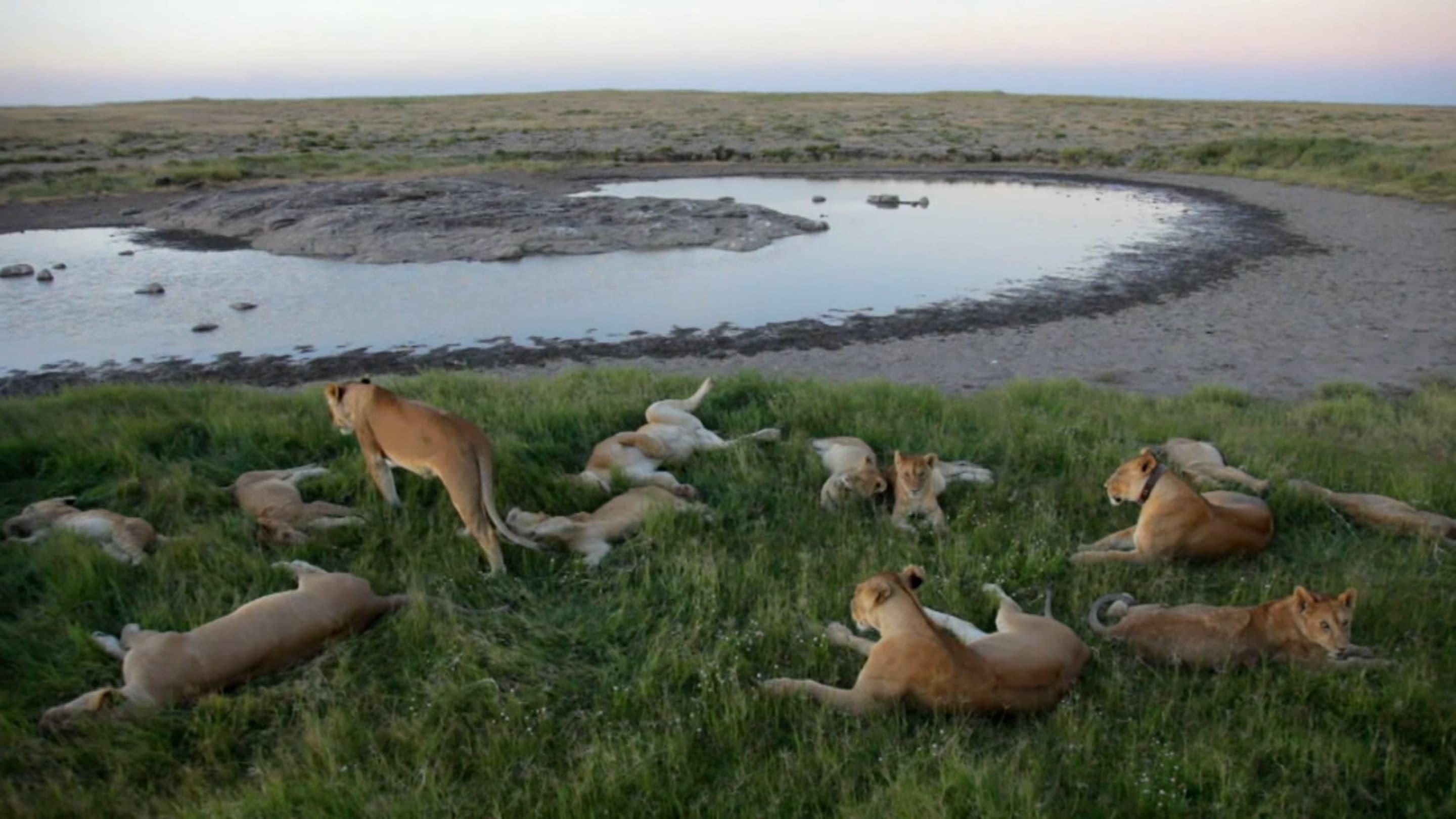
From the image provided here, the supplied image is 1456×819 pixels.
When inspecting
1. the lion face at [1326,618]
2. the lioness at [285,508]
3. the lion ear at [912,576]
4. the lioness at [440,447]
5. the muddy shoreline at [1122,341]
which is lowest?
the muddy shoreline at [1122,341]

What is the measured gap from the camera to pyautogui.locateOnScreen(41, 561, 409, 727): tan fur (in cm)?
467

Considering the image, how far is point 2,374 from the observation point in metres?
13.4

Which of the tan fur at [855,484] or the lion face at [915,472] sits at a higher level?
the lion face at [915,472]

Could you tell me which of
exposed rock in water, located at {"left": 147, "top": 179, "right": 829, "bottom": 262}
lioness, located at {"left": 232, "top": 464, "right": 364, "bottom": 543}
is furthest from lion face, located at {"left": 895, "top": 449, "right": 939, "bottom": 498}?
exposed rock in water, located at {"left": 147, "top": 179, "right": 829, "bottom": 262}

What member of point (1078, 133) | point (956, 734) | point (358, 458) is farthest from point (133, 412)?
point (1078, 133)

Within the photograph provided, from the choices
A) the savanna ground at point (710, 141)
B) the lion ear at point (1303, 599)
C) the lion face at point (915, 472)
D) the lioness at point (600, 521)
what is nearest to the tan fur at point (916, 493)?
the lion face at point (915, 472)

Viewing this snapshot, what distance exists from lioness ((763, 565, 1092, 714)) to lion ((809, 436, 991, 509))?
2088 millimetres

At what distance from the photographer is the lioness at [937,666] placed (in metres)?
4.48

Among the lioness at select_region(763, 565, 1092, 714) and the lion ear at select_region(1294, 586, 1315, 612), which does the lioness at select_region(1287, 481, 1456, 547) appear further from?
the lioness at select_region(763, 565, 1092, 714)

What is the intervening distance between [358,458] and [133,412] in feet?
11.1

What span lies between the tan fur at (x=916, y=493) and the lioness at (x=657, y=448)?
1485mm

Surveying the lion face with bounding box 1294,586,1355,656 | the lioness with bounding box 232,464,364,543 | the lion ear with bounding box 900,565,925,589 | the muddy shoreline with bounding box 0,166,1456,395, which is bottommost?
the muddy shoreline with bounding box 0,166,1456,395

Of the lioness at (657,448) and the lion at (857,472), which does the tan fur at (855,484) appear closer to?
the lion at (857,472)

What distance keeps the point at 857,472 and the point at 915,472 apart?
20.8 inches
